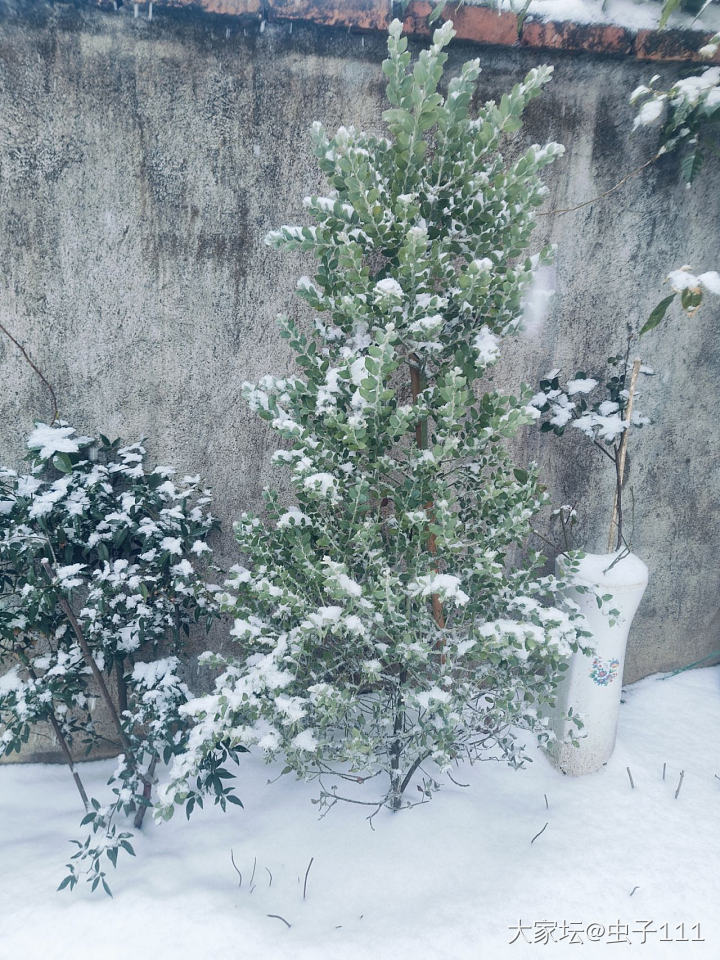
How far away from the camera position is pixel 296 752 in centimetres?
205

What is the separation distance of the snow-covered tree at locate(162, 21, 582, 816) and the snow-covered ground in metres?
0.37

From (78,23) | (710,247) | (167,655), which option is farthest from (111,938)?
(710,247)

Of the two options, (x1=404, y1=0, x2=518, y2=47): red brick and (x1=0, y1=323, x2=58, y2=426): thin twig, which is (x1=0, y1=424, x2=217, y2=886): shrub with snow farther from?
(x1=404, y1=0, x2=518, y2=47): red brick

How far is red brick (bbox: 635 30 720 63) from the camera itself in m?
2.34

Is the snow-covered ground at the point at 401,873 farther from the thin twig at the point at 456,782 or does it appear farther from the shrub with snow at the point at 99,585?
the shrub with snow at the point at 99,585

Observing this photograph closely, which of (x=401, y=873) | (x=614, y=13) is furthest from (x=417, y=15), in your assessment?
(x=401, y=873)

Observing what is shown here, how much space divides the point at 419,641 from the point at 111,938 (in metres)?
1.33

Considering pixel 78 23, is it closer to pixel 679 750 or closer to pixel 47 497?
pixel 47 497

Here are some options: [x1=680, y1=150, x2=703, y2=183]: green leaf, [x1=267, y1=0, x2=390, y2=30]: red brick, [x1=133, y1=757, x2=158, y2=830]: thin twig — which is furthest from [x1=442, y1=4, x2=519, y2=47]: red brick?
[x1=133, y1=757, x2=158, y2=830]: thin twig

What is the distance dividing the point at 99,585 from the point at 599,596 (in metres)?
1.89

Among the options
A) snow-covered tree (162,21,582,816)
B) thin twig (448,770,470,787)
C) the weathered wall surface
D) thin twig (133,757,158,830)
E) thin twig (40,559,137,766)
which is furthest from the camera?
thin twig (448,770,470,787)

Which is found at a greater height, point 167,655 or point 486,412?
point 486,412

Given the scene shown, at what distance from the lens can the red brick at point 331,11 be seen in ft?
7.03

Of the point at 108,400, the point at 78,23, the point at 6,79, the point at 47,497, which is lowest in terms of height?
the point at 47,497
